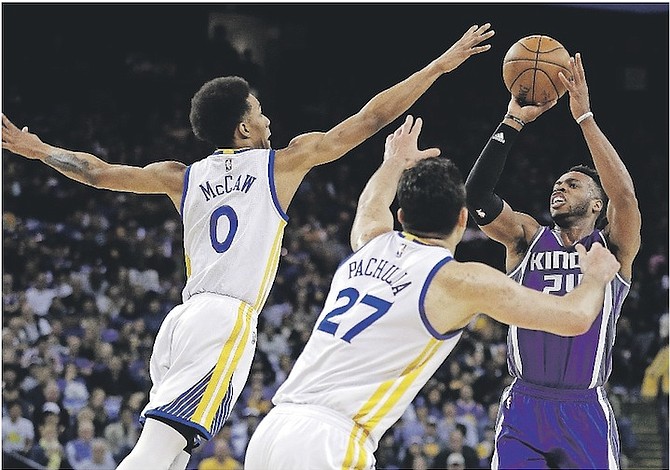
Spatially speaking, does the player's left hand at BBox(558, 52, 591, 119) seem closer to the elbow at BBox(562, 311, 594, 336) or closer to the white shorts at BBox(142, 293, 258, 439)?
the elbow at BBox(562, 311, 594, 336)

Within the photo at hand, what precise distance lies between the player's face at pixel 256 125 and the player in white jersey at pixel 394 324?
1.61 m

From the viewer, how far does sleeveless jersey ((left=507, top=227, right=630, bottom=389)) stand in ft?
17.2

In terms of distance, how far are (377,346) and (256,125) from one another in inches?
75.9

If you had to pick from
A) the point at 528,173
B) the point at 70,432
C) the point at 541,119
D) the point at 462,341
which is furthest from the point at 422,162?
the point at 541,119

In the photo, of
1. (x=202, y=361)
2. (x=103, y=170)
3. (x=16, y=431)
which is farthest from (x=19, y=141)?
(x=16, y=431)

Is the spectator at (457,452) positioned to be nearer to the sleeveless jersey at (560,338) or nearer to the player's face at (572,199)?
the sleeveless jersey at (560,338)

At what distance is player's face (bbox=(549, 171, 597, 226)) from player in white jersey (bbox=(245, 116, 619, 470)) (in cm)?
148

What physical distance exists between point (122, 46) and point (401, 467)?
9433mm

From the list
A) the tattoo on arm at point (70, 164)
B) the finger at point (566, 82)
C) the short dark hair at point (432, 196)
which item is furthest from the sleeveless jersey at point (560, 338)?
the tattoo on arm at point (70, 164)

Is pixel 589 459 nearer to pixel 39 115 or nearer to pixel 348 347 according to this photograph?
pixel 348 347

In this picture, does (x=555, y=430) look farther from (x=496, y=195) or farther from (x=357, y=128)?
(x=357, y=128)

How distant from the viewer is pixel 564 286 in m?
5.35

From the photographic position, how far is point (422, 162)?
4.04 m

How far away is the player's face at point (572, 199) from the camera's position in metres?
5.50
